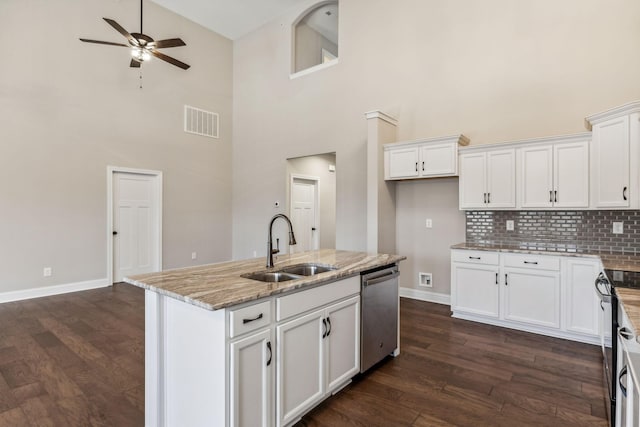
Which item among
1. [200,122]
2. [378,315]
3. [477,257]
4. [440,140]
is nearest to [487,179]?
[440,140]

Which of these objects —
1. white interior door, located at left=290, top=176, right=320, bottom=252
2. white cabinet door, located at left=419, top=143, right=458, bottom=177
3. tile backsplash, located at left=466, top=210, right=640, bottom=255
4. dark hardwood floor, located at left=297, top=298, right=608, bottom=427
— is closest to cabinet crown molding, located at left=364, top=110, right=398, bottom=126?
white cabinet door, located at left=419, top=143, right=458, bottom=177

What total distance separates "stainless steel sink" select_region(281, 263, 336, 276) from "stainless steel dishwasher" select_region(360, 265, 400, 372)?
30 centimetres

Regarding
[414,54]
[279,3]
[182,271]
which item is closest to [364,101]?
[414,54]

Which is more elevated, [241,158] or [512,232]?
[241,158]

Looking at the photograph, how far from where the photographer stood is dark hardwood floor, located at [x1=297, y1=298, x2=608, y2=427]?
2.12 m

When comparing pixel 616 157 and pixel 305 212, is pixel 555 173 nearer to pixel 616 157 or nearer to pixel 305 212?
pixel 616 157

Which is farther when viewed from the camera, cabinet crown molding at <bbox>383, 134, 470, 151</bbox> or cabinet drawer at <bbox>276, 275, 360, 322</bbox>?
cabinet crown molding at <bbox>383, 134, 470, 151</bbox>

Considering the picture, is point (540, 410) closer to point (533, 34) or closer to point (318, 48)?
point (533, 34)

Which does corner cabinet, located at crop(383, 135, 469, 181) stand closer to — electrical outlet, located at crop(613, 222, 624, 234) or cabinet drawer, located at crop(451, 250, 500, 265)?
cabinet drawer, located at crop(451, 250, 500, 265)

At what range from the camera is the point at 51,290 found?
4996mm

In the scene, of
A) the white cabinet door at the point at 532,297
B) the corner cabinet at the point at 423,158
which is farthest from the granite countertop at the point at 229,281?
the corner cabinet at the point at 423,158

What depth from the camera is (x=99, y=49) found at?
5453 mm

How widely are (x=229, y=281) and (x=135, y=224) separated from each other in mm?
4909

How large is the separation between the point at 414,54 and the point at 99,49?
5.04m
